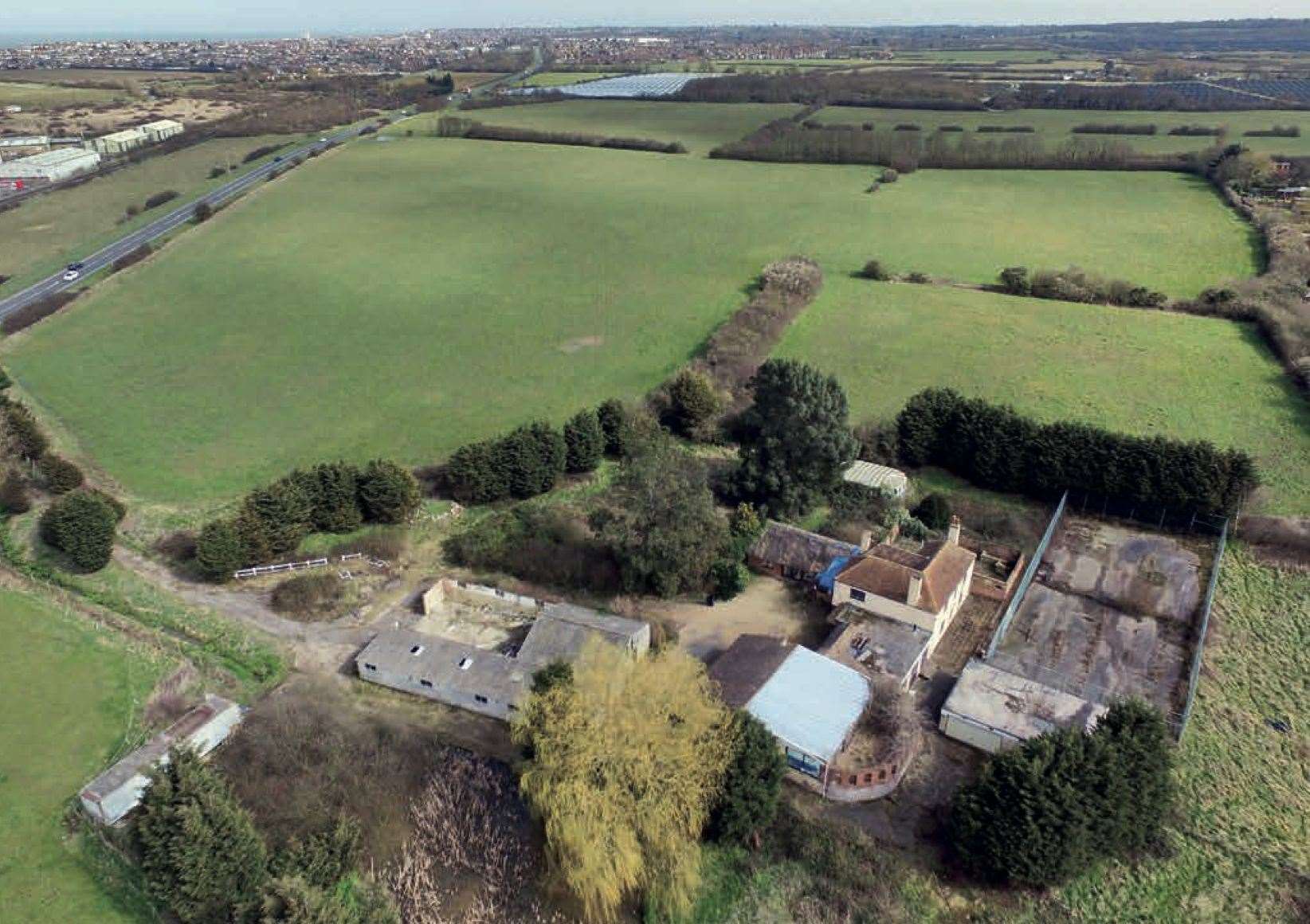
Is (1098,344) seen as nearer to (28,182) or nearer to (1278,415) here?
(1278,415)

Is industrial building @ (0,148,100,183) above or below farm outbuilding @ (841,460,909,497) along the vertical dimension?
above

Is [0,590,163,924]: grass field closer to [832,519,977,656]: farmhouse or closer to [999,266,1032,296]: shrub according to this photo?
[832,519,977,656]: farmhouse

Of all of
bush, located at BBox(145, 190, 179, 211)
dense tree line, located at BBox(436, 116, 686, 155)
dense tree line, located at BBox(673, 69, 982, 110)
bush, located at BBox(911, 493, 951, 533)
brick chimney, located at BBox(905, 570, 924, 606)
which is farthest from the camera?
dense tree line, located at BBox(673, 69, 982, 110)

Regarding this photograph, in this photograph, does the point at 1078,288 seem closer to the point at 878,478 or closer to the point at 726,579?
the point at 878,478

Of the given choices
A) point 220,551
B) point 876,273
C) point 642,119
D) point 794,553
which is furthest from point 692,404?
point 642,119

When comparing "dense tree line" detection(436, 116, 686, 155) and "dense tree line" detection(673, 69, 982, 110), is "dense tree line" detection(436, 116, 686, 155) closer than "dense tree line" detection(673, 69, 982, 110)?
Yes

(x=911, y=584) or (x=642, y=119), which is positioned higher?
(x=642, y=119)

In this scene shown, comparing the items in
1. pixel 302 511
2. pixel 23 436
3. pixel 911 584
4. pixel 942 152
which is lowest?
pixel 302 511

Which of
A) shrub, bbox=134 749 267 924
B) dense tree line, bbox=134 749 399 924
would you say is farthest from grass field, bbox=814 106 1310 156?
shrub, bbox=134 749 267 924

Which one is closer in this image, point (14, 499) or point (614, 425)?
point (14, 499)
